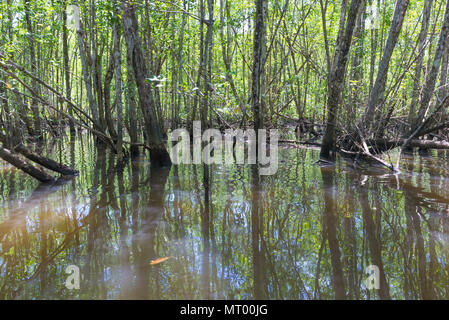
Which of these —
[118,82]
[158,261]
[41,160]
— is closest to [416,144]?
[158,261]

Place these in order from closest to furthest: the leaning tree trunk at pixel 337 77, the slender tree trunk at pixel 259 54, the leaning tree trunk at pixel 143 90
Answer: the leaning tree trunk at pixel 143 90
the leaning tree trunk at pixel 337 77
the slender tree trunk at pixel 259 54

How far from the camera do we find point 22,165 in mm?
5770

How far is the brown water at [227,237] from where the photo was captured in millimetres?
2657

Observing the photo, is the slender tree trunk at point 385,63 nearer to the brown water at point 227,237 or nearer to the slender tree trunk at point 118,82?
the brown water at point 227,237

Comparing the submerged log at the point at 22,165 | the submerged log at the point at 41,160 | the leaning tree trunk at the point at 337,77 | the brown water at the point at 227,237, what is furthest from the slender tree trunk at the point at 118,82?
the leaning tree trunk at the point at 337,77

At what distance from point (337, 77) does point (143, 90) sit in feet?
14.7

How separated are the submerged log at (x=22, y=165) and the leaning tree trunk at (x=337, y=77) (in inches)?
240

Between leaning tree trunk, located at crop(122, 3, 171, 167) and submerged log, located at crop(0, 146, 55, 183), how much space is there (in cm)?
224

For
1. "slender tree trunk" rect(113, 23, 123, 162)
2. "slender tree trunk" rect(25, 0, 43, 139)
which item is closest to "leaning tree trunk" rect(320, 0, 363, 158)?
"slender tree trunk" rect(113, 23, 123, 162)

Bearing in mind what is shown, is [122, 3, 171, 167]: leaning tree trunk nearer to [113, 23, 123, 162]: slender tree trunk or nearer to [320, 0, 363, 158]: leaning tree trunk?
[113, 23, 123, 162]: slender tree trunk

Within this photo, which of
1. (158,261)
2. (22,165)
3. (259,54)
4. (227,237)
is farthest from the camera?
(259,54)

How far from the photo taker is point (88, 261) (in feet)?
10.1

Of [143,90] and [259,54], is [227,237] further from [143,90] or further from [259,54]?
[259,54]
